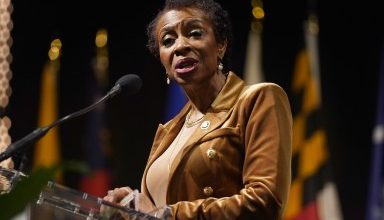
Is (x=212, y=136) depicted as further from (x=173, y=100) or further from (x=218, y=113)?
(x=173, y=100)

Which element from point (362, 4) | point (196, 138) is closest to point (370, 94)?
point (362, 4)

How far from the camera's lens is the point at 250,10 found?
14.0 feet

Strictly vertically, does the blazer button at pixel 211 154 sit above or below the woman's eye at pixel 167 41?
below

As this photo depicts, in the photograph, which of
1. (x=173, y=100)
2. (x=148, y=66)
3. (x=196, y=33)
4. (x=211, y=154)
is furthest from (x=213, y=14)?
(x=173, y=100)

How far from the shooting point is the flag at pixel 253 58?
429cm

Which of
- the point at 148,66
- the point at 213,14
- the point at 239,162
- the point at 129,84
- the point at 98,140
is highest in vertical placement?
the point at 148,66

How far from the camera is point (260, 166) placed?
5.04ft

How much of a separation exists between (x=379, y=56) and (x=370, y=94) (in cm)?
22

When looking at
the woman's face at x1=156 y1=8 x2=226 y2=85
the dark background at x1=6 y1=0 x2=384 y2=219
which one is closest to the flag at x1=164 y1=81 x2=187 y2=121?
the dark background at x1=6 y1=0 x2=384 y2=219

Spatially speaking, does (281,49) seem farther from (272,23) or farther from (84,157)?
(84,157)

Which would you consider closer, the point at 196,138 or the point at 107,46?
the point at 196,138

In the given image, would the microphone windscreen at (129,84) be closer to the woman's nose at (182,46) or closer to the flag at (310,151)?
the woman's nose at (182,46)

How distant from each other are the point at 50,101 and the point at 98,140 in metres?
0.36

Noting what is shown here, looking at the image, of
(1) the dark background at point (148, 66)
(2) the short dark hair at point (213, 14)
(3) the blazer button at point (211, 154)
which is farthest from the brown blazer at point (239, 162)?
(1) the dark background at point (148, 66)
